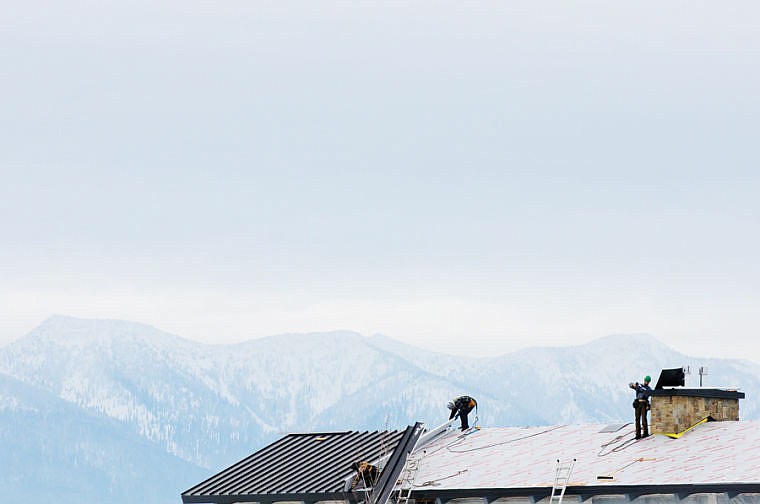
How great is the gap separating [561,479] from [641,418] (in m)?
4.92

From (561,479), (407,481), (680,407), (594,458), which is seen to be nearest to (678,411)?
(680,407)

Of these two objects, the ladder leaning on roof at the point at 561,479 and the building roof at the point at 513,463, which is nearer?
the building roof at the point at 513,463

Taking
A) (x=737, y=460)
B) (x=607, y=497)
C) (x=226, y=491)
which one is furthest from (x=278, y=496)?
(x=737, y=460)

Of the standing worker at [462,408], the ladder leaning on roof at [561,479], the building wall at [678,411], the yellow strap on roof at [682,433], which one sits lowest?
the ladder leaning on roof at [561,479]

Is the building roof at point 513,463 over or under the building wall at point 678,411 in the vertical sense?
under

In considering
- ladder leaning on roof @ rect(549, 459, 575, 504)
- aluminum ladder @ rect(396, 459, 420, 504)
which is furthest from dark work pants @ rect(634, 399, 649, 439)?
aluminum ladder @ rect(396, 459, 420, 504)

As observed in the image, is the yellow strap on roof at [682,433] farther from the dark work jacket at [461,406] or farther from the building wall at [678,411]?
the dark work jacket at [461,406]

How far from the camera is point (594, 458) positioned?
44281mm

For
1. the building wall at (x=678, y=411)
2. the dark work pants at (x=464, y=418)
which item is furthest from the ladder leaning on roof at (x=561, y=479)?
the dark work pants at (x=464, y=418)

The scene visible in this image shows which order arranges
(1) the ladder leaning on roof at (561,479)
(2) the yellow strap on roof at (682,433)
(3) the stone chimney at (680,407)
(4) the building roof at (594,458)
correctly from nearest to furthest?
(4) the building roof at (594,458)
(1) the ladder leaning on roof at (561,479)
(2) the yellow strap on roof at (682,433)
(3) the stone chimney at (680,407)

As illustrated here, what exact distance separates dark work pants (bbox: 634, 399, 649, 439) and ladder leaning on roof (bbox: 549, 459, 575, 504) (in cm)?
267

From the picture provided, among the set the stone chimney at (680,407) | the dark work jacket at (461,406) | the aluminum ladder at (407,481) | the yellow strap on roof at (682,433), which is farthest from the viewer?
the dark work jacket at (461,406)

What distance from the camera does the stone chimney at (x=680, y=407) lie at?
45.4 meters

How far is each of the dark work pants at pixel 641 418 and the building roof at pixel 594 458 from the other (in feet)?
1.15
